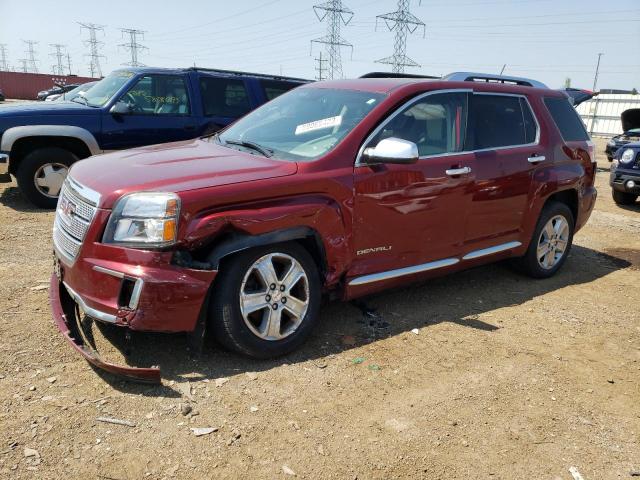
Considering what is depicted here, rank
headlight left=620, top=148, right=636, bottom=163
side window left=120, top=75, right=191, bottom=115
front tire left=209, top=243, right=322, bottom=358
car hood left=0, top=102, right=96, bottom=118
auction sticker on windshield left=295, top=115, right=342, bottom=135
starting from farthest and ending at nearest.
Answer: headlight left=620, top=148, right=636, bottom=163 → side window left=120, top=75, right=191, bottom=115 → car hood left=0, top=102, right=96, bottom=118 → auction sticker on windshield left=295, top=115, right=342, bottom=135 → front tire left=209, top=243, right=322, bottom=358

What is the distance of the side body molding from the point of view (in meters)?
6.73

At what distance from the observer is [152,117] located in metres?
7.38

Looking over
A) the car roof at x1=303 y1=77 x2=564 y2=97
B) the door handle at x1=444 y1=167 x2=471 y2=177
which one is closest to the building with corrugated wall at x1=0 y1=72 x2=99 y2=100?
the car roof at x1=303 y1=77 x2=564 y2=97

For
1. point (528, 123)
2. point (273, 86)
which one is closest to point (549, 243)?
point (528, 123)

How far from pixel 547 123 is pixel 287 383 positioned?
3.66m

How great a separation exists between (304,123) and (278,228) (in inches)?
44.9

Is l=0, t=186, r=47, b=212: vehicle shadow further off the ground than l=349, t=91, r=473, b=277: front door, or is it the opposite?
l=349, t=91, r=473, b=277: front door

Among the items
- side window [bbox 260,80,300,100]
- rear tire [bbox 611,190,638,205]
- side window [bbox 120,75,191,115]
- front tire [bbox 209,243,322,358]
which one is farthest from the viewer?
rear tire [bbox 611,190,638,205]

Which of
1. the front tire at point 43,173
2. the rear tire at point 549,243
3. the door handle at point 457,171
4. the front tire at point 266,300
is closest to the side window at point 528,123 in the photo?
the rear tire at point 549,243

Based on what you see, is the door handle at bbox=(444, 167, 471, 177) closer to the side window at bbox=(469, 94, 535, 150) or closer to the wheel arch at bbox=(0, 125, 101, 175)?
the side window at bbox=(469, 94, 535, 150)

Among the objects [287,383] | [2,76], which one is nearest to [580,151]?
[287,383]

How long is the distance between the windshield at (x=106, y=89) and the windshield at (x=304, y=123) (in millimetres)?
3631

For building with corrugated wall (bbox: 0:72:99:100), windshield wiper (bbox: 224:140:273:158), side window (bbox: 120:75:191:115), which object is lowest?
windshield wiper (bbox: 224:140:273:158)

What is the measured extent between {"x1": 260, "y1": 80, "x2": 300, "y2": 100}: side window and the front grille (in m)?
4.98
